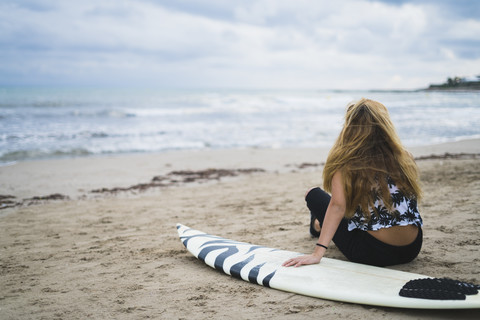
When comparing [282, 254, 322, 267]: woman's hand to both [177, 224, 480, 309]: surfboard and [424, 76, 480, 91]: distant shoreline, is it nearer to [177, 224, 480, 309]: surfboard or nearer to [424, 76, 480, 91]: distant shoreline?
[177, 224, 480, 309]: surfboard

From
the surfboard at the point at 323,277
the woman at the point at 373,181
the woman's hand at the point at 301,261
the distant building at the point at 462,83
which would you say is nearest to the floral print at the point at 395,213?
the woman at the point at 373,181

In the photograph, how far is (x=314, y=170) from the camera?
8125 mm

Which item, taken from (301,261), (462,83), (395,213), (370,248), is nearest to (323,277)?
(301,261)

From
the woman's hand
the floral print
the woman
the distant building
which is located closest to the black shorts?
the woman

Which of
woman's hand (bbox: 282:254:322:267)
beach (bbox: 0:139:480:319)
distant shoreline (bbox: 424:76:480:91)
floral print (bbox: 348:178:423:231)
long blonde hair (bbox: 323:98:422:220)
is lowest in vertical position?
beach (bbox: 0:139:480:319)

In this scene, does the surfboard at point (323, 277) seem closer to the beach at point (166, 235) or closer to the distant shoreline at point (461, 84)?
the beach at point (166, 235)

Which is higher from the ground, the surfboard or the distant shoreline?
the distant shoreline

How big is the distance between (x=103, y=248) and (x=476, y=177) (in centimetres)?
579

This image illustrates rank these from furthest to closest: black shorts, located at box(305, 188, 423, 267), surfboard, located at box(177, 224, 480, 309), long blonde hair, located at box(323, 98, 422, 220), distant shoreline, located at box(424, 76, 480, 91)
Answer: distant shoreline, located at box(424, 76, 480, 91) < black shorts, located at box(305, 188, 423, 267) < long blonde hair, located at box(323, 98, 422, 220) < surfboard, located at box(177, 224, 480, 309)

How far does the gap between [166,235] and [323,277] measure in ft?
6.94

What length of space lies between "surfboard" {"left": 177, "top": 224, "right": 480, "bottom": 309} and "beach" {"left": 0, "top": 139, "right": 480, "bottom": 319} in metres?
0.06

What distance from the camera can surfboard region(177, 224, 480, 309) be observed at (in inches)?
86.0

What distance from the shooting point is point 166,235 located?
4.09m

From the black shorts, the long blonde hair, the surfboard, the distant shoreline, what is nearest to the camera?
the surfboard
